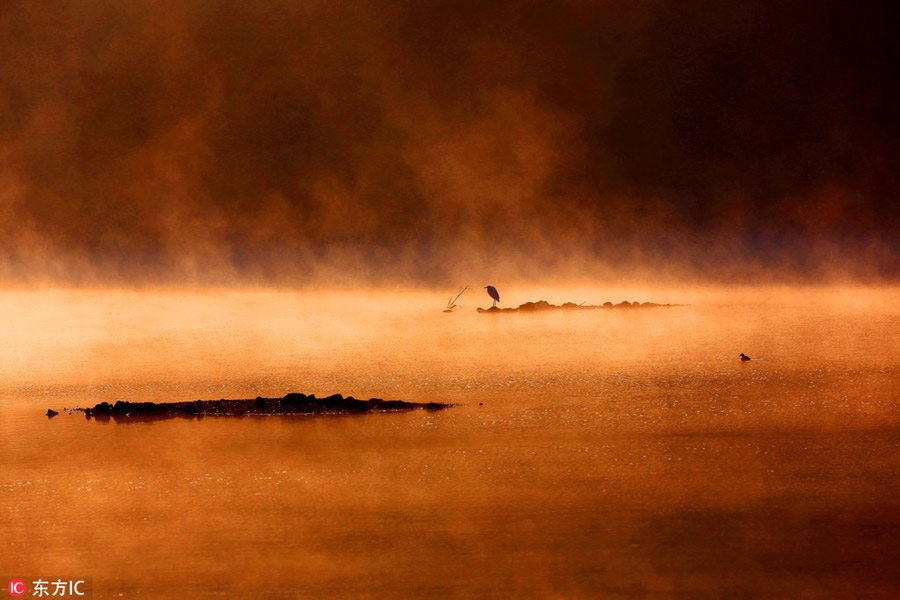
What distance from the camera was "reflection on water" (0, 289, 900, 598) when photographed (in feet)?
10.0

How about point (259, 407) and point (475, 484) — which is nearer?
point (475, 484)

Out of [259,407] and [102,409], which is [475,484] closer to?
[259,407]

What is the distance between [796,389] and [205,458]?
5.60 metres

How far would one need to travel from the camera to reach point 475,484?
4090 mm

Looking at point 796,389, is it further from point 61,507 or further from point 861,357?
point 61,507

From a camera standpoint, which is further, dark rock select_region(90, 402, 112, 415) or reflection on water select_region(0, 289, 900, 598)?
dark rock select_region(90, 402, 112, 415)

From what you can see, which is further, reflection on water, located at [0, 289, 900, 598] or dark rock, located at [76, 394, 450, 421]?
dark rock, located at [76, 394, 450, 421]

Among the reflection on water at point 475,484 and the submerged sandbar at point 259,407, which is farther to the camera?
the submerged sandbar at point 259,407

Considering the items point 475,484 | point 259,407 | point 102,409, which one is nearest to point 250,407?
point 259,407

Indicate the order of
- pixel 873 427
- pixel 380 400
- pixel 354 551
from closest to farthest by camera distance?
pixel 354 551 → pixel 873 427 → pixel 380 400

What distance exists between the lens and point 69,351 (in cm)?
1074

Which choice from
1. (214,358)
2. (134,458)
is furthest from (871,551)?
(214,358)

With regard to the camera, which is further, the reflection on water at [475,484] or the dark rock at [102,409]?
the dark rock at [102,409]

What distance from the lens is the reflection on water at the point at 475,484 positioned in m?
3.05
